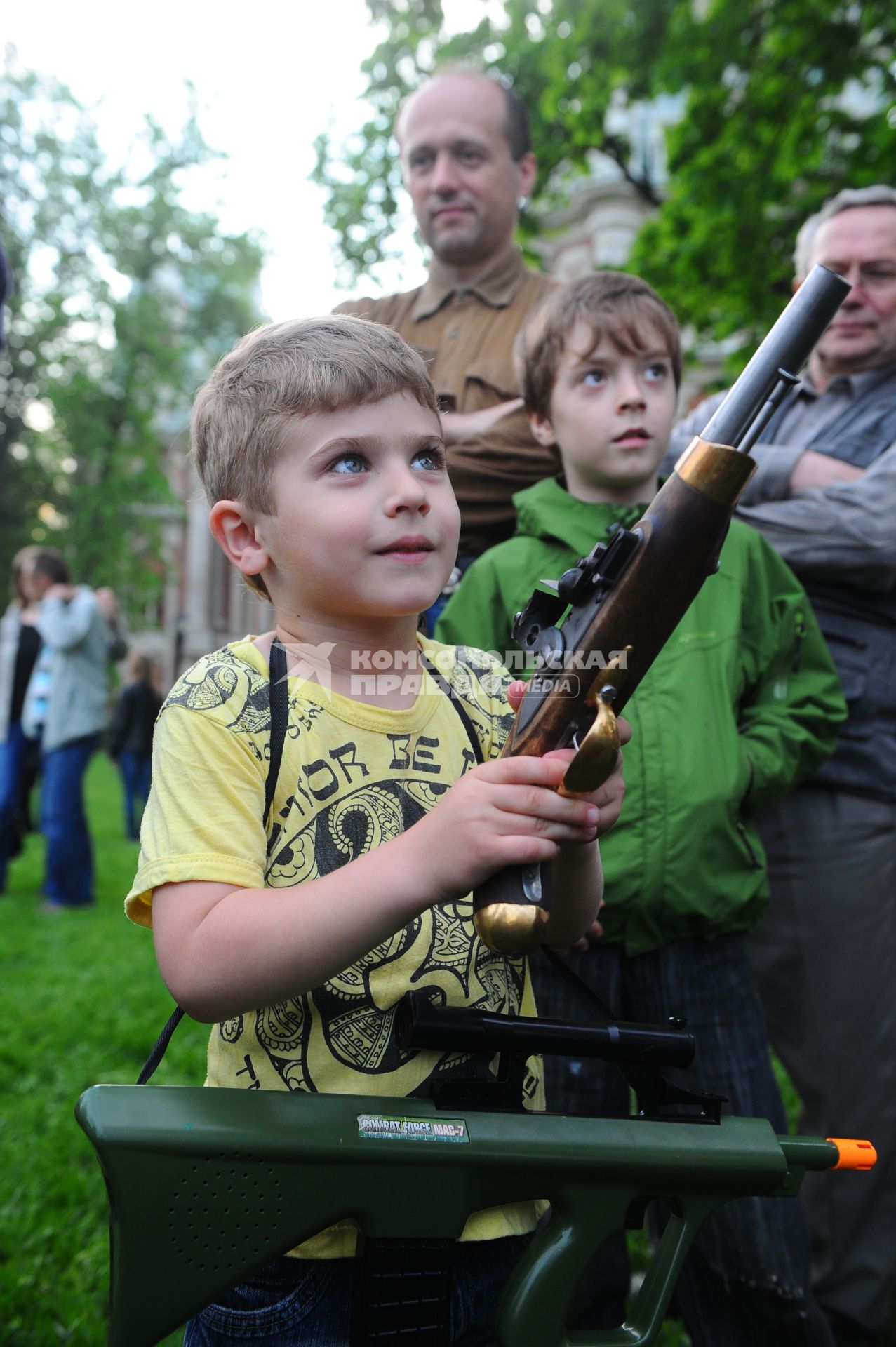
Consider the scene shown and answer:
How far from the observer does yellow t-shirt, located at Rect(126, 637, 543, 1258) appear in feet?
4.62

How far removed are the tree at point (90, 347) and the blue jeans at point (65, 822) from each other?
23631 millimetres

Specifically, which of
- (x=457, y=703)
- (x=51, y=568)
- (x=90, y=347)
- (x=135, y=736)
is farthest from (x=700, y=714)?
(x=90, y=347)

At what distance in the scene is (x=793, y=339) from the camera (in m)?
1.38

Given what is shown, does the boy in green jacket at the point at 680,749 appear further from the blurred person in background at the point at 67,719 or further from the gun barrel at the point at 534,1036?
the blurred person in background at the point at 67,719

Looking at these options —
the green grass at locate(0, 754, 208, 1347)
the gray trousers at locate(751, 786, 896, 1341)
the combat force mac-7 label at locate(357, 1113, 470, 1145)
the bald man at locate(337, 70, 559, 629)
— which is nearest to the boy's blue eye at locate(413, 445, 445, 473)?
the combat force mac-7 label at locate(357, 1113, 470, 1145)

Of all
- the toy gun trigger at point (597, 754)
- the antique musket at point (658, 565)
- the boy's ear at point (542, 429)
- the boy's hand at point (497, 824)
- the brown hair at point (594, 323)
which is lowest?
the boy's hand at point (497, 824)

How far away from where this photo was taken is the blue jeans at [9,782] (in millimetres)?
8133

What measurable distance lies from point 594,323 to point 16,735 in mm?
7080

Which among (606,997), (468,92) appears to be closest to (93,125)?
(468,92)

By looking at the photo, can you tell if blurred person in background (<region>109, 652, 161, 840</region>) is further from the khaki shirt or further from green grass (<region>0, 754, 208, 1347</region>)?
the khaki shirt

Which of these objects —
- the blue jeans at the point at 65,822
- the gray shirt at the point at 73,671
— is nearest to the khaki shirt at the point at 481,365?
the gray shirt at the point at 73,671

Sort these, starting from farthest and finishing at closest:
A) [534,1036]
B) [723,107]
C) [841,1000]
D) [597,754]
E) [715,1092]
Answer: [723,107], [841,1000], [715,1092], [534,1036], [597,754]

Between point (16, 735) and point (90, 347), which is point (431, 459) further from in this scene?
point (90, 347)

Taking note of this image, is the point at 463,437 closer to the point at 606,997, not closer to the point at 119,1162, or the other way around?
the point at 606,997
